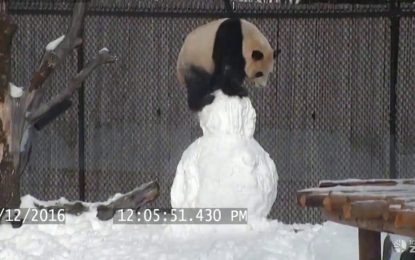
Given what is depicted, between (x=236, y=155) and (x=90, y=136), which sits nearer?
(x=236, y=155)

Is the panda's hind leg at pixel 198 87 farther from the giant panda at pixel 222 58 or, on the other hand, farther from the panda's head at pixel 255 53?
the panda's head at pixel 255 53

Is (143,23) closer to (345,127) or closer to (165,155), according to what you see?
(165,155)

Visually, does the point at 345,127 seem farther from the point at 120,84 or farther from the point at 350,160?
the point at 120,84

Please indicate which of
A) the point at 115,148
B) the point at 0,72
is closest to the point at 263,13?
the point at 115,148

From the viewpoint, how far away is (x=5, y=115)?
7.89m

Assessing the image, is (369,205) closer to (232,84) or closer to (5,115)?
(232,84)

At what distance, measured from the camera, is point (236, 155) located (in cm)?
753

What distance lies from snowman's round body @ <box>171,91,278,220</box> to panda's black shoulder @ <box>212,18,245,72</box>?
334mm

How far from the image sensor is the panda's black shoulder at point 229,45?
7.83 m

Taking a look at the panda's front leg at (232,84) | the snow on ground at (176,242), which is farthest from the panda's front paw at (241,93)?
the snow on ground at (176,242)

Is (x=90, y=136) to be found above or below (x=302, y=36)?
below

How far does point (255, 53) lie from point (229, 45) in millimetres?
222

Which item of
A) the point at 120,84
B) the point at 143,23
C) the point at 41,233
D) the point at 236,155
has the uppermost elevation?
the point at 143,23

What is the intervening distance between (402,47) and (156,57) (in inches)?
91.7
